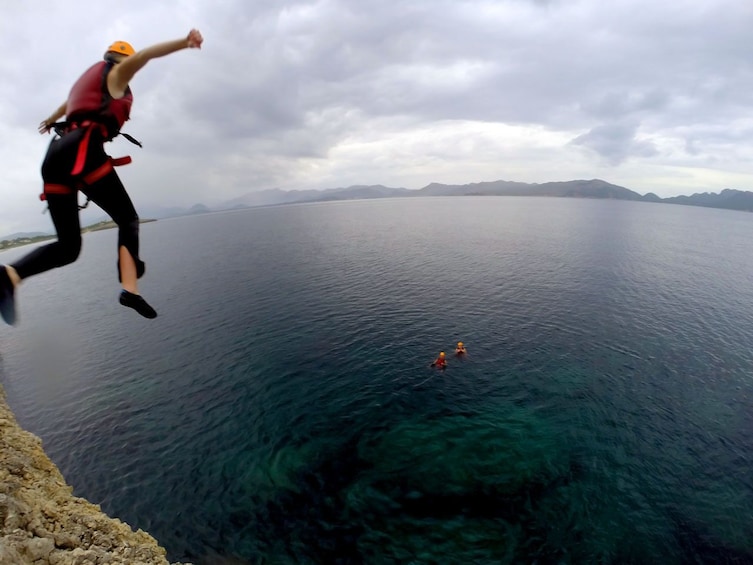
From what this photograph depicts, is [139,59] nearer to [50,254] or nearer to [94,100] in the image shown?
[94,100]

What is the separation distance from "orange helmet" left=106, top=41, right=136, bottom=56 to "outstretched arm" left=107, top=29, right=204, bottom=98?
32 cm

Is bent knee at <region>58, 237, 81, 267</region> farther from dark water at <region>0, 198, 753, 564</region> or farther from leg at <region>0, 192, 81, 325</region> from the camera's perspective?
dark water at <region>0, 198, 753, 564</region>

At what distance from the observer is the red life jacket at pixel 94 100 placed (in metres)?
5.79

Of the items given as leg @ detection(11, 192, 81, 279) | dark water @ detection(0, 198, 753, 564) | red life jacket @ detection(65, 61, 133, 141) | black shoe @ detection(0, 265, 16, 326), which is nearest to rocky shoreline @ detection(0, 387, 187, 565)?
black shoe @ detection(0, 265, 16, 326)

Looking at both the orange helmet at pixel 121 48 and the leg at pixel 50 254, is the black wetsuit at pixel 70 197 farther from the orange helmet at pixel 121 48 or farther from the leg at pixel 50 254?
the orange helmet at pixel 121 48

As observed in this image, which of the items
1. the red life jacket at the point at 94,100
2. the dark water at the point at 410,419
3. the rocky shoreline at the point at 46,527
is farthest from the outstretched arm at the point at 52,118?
the dark water at the point at 410,419

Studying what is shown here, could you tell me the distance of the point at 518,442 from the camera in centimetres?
3153

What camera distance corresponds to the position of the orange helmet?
19.2ft

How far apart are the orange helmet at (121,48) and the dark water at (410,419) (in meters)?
28.0

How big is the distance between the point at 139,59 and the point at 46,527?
50.8ft

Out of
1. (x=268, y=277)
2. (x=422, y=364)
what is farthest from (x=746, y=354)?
(x=268, y=277)

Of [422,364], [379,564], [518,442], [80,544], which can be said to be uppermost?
[80,544]

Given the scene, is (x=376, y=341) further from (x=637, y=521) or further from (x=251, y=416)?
(x=637, y=521)

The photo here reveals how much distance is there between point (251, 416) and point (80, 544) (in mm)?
24477
